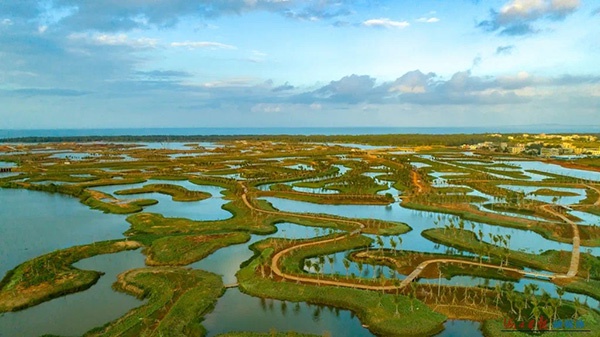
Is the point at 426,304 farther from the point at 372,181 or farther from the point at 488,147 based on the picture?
the point at 488,147

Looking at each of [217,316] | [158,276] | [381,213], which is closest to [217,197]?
[381,213]

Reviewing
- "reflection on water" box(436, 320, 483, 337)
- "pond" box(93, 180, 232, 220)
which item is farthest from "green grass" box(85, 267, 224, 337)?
"pond" box(93, 180, 232, 220)

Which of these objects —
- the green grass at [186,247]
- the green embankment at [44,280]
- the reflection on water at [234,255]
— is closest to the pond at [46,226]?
the green embankment at [44,280]

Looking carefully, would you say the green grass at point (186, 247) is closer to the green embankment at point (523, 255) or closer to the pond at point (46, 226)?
the pond at point (46, 226)

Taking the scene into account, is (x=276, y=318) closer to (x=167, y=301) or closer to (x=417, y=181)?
(x=167, y=301)

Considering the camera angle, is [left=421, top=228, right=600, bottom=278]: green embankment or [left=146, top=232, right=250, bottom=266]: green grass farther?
[left=146, top=232, right=250, bottom=266]: green grass

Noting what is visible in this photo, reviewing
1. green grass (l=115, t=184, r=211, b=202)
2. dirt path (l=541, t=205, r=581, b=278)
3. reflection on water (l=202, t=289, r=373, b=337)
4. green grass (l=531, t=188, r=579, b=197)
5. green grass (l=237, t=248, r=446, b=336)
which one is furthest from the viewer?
green grass (l=531, t=188, r=579, b=197)

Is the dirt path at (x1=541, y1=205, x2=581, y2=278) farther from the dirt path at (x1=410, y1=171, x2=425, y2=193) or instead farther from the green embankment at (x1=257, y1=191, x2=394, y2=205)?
the green embankment at (x1=257, y1=191, x2=394, y2=205)
